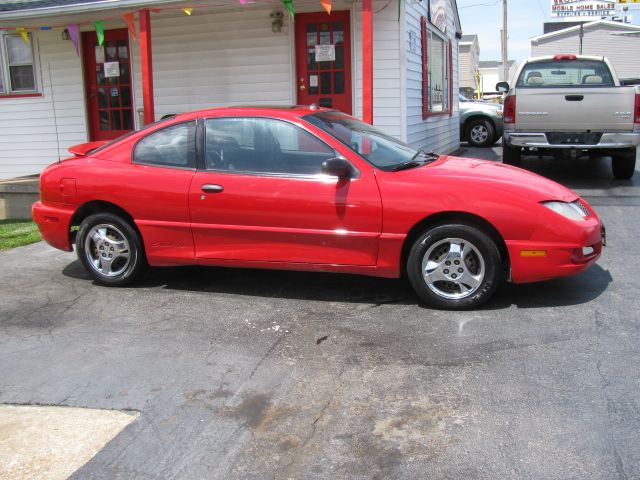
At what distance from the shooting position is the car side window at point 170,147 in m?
5.45

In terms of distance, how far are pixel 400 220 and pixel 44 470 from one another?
286 centimetres

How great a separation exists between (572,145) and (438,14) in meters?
4.67

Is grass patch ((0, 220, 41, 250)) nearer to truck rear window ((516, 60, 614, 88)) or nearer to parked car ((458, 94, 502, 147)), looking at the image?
truck rear window ((516, 60, 614, 88))

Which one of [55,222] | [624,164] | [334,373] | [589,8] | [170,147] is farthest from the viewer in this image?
[589,8]

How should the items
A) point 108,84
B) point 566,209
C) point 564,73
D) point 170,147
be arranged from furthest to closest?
point 108,84 < point 564,73 < point 170,147 < point 566,209

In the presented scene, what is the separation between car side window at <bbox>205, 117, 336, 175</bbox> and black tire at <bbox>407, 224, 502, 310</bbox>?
1.02 metres

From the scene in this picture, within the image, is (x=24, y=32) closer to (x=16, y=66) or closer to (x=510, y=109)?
(x=16, y=66)

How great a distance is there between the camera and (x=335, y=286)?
223 inches

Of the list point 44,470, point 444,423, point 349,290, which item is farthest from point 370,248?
point 44,470

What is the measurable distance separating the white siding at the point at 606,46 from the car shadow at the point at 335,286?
38142 millimetres

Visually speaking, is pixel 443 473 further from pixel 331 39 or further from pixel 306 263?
pixel 331 39

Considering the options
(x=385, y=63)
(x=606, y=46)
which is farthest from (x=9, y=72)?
(x=606, y=46)

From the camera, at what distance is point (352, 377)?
3861mm

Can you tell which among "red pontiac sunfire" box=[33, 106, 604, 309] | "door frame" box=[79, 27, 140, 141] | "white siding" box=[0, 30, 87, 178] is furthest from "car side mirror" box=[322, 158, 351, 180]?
"white siding" box=[0, 30, 87, 178]
